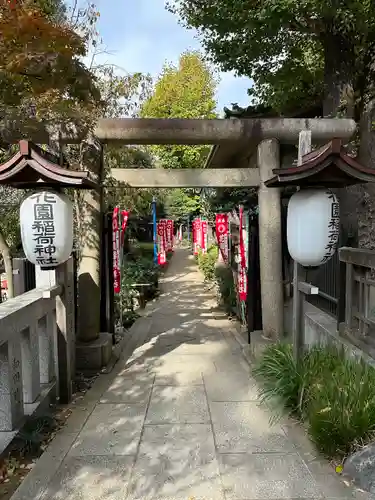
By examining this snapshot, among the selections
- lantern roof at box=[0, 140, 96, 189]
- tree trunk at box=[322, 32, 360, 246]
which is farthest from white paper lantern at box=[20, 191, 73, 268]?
tree trunk at box=[322, 32, 360, 246]

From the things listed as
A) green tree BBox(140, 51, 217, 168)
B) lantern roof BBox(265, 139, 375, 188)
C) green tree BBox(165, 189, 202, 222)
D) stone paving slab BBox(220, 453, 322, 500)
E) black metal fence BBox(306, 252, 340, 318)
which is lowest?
stone paving slab BBox(220, 453, 322, 500)

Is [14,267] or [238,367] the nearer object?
→ [238,367]

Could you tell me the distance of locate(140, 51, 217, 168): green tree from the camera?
1051 inches

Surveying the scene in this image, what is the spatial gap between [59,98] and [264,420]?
489 cm

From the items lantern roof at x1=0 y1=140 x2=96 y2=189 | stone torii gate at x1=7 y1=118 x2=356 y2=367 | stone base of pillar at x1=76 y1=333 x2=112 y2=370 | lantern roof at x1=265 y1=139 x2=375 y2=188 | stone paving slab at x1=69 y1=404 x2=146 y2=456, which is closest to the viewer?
stone paving slab at x1=69 y1=404 x2=146 y2=456

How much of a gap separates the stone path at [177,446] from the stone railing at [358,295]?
1433mm

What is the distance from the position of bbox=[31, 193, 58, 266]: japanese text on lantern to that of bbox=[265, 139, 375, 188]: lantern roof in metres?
2.44

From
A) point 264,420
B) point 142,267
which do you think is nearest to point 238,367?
point 264,420

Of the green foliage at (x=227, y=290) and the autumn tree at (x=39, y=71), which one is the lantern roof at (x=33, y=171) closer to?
the autumn tree at (x=39, y=71)

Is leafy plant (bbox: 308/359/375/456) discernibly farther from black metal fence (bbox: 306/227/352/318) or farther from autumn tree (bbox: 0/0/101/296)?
autumn tree (bbox: 0/0/101/296)

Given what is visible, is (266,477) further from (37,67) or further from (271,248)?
(37,67)

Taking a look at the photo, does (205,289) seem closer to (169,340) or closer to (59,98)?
(169,340)

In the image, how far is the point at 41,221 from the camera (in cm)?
427

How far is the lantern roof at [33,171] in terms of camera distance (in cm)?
410
